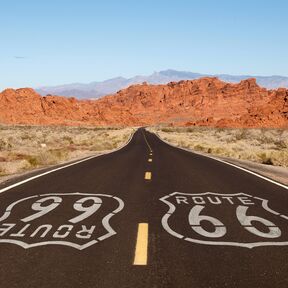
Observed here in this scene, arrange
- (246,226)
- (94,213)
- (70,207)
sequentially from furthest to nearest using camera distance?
(70,207), (94,213), (246,226)

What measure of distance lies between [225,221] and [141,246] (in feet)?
6.80

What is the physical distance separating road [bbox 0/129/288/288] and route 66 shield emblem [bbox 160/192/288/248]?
16 mm

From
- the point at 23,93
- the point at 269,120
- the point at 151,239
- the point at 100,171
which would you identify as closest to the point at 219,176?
the point at 100,171

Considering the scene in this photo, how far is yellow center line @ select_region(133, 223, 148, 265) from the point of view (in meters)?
5.27

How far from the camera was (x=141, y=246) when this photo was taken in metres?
5.82

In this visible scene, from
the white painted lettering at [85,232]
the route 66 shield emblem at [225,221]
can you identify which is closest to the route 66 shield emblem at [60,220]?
the white painted lettering at [85,232]

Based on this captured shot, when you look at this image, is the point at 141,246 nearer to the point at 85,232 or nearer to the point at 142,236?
the point at 142,236

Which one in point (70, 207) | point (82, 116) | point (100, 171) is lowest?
point (82, 116)

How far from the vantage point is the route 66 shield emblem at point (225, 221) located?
623 cm

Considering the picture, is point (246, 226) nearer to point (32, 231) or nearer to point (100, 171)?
point (32, 231)

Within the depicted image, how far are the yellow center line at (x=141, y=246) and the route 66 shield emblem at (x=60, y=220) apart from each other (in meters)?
0.48

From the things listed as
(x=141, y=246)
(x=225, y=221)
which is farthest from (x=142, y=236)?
(x=225, y=221)

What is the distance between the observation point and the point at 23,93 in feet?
534

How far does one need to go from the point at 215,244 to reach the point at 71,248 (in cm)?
200
